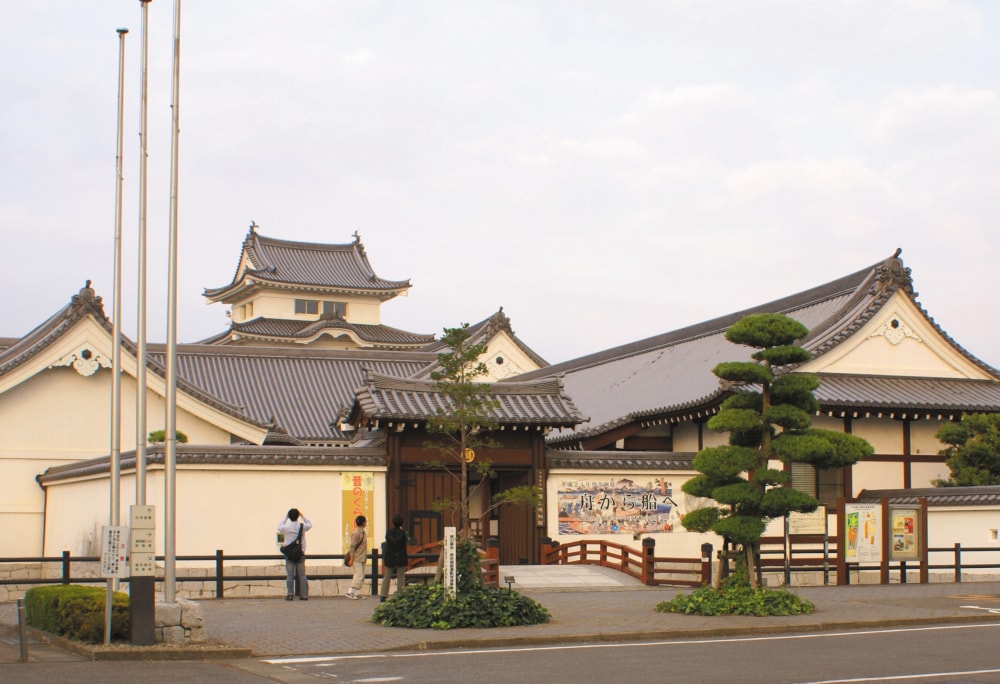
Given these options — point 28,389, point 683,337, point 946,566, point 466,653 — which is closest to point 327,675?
point 466,653

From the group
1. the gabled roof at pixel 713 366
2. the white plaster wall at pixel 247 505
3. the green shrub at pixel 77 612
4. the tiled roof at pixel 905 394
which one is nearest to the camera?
the green shrub at pixel 77 612

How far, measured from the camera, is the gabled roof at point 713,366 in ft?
98.1

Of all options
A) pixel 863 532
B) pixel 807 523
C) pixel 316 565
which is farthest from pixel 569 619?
pixel 807 523

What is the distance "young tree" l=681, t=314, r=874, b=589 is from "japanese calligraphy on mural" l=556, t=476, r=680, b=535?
25.6ft

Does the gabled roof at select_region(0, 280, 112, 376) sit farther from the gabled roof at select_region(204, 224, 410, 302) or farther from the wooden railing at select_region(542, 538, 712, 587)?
the gabled roof at select_region(204, 224, 410, 302)

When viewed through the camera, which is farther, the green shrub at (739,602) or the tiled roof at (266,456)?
the tiled roof at (266,456)

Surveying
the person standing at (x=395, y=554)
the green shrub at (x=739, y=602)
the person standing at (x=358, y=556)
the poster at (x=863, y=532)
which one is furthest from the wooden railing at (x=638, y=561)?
the person standing at (x=395, y=554)

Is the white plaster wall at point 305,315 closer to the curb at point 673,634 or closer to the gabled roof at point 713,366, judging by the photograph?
the gabled roof at point 713,366

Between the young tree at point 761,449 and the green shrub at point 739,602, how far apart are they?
34 cm

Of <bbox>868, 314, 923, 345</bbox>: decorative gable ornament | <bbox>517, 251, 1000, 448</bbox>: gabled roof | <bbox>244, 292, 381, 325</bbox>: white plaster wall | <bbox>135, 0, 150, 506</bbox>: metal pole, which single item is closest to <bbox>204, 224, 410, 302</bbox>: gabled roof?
<bbox>244, 292, 381, 325</bbox>: white plaster wall

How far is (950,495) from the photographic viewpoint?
26.7 metres

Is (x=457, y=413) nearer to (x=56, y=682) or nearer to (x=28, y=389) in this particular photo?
(x=56, y=682)

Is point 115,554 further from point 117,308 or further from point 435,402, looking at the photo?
point 435,402

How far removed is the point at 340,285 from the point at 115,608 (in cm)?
5807
